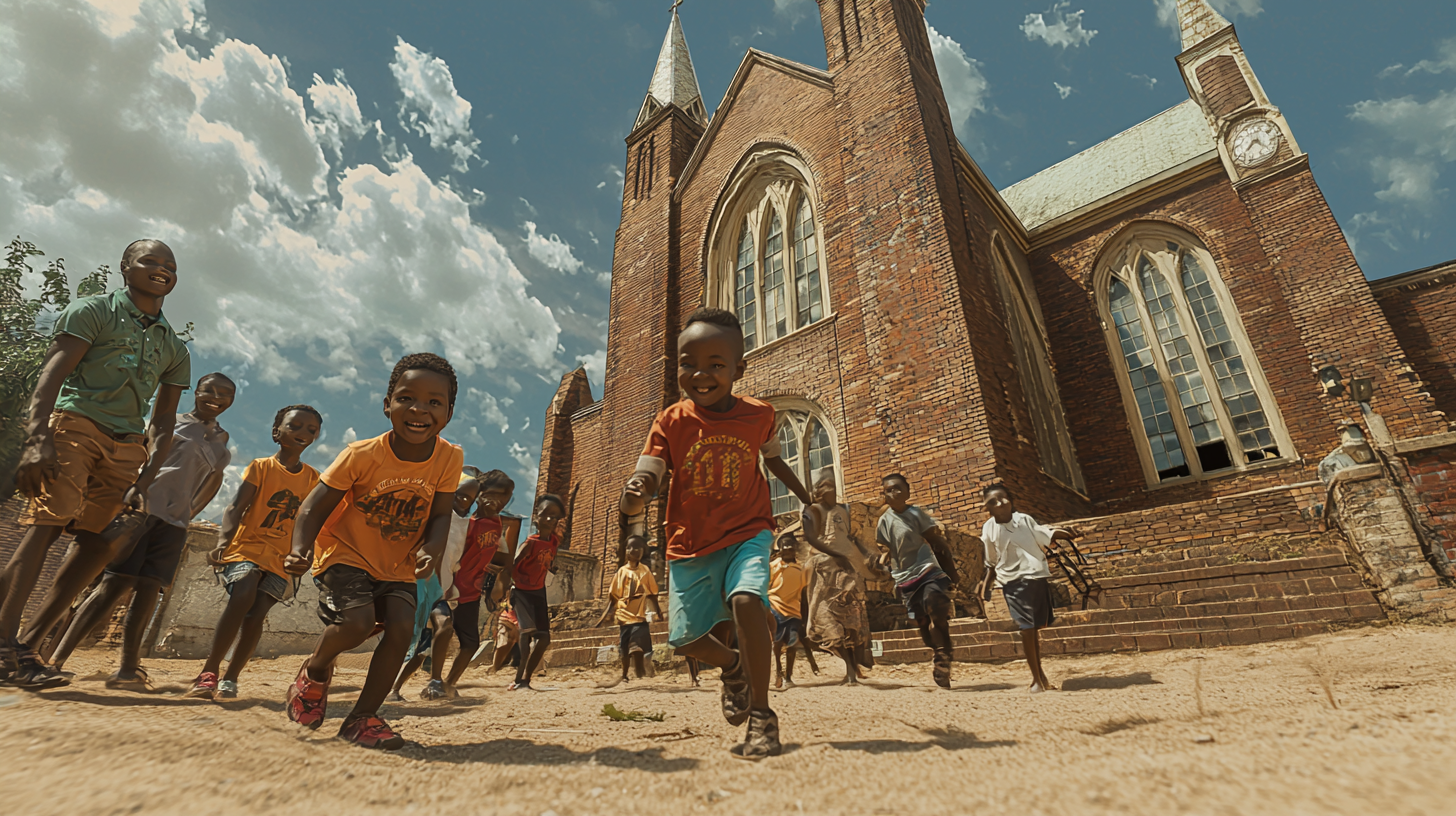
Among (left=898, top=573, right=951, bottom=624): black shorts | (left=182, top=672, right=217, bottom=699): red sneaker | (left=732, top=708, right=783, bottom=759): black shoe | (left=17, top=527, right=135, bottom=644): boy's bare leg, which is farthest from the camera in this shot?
(left=898, top=573, right=951, bottom=624): black shorts

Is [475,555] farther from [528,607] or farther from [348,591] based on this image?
[348,591]

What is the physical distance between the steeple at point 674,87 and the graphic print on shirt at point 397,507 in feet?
51.6

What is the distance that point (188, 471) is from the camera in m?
3.73

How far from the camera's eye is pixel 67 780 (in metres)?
1.32

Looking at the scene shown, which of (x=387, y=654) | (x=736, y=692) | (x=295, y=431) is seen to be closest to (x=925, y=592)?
(x=736, y=692)

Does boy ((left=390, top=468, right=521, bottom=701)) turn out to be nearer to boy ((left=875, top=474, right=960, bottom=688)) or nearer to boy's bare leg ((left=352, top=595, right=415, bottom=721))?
boy's bare leg ((left=352, top=595, right=415, bottom=721))

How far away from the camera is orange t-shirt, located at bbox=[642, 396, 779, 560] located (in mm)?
2488

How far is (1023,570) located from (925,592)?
28.5 inches

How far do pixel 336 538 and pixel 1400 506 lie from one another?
25.0 ft

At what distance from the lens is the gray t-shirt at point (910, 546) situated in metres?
4.81

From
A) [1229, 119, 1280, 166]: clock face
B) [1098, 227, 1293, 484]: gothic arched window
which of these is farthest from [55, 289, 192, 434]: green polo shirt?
[1229, 119, 1280, 166]: clock face

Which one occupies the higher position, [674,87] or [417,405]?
[674,87]

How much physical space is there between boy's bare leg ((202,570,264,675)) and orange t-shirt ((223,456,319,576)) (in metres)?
0.13

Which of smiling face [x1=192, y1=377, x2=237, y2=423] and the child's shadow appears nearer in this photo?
the child's shadow
